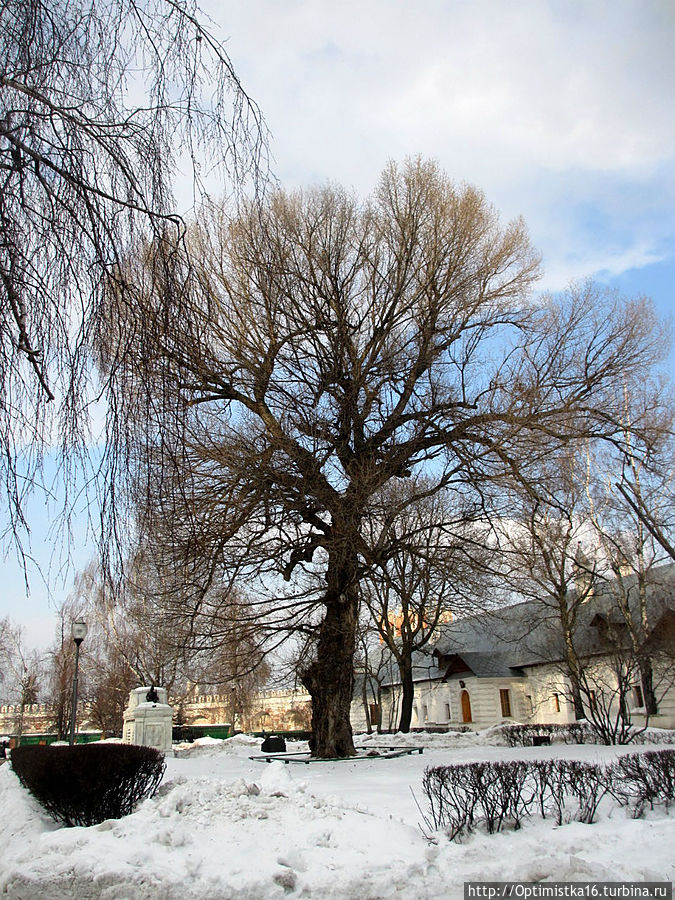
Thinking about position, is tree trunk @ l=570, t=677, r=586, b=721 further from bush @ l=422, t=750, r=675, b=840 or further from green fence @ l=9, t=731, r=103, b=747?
green fence @ l=9, t=731, r=103, b=747

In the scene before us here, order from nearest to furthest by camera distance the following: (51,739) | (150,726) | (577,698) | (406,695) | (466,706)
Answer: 1. (150,726)
2. (577,698)
3. (406,695)
4. (466,706)
5. (51,739)

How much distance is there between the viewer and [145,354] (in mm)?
4125

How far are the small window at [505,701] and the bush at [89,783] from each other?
3331 centimetres

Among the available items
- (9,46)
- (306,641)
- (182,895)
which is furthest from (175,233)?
(306,641)

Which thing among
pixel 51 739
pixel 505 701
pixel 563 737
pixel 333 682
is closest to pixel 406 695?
pixel 563 737

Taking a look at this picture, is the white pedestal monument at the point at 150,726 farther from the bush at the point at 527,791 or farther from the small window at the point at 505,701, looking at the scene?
the small window at the point at 505,701

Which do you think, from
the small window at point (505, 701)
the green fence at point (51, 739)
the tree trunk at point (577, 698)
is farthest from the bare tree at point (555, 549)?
the green fence at point (51, 739)

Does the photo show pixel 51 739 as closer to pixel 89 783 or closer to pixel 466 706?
pixel 466 706

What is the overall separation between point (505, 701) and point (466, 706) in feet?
7.12

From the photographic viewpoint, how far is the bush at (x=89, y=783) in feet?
24.6

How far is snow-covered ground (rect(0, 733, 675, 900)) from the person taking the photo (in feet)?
17.0

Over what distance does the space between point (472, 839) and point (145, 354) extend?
16.7 feet

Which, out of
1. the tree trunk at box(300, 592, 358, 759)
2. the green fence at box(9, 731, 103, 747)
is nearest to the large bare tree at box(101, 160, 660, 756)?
the tree trunk at box(300, 592, 358, 759)

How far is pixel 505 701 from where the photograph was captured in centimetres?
3828
